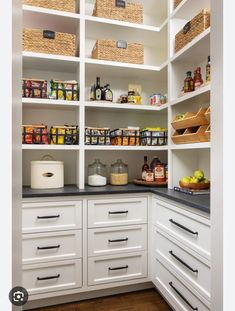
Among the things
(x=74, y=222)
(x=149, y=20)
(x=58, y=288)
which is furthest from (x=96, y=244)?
(x=149, y=20)

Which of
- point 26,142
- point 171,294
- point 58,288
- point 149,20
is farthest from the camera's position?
point 149,20

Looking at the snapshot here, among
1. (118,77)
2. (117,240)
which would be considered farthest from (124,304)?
(118,77)

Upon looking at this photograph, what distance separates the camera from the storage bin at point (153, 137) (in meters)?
2.29

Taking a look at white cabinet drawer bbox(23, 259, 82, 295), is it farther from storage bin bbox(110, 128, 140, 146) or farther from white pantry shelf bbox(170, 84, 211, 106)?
white pantry shelf bbox(170, 84, 211, 106)

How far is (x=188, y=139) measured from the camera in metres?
1.88

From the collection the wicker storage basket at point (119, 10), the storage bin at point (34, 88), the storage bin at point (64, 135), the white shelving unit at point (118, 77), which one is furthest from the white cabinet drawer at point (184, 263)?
the wicker storage basket at point (119, 10)

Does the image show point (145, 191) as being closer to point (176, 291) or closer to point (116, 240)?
point (116, 240)

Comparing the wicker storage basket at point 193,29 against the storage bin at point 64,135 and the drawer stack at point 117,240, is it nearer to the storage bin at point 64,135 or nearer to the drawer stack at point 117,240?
the storage bin at point 64,135

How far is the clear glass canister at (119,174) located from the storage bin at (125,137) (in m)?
0.25

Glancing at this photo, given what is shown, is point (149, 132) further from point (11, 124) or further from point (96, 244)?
point (11, 124)

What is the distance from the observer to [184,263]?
5.06 ft

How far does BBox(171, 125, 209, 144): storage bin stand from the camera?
174 centimetres

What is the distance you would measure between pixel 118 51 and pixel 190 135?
103cm

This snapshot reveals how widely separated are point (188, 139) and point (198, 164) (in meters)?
0.48
